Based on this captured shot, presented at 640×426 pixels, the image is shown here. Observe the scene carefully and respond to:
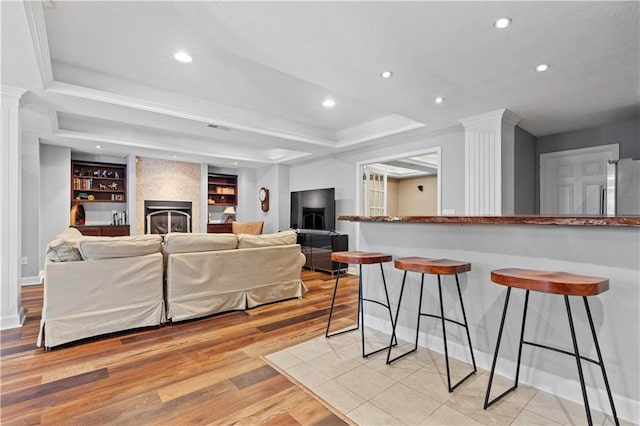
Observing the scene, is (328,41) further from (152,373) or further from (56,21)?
(152,373)

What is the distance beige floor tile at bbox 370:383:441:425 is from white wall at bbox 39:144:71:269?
643 centimetres

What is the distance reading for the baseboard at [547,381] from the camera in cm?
169

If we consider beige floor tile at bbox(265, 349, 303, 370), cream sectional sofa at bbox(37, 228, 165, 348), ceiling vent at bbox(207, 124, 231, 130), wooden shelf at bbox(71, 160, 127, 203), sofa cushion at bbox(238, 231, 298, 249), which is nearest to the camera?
beige floor tile at bbox(265, 349, 303, 370)

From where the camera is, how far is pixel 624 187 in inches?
136

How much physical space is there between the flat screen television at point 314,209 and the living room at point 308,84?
25 cm

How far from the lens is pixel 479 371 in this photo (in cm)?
220

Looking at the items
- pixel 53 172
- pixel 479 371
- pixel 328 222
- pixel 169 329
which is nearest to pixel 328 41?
pixel 479 371

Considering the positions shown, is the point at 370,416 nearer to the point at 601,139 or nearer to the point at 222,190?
the point at 601,139

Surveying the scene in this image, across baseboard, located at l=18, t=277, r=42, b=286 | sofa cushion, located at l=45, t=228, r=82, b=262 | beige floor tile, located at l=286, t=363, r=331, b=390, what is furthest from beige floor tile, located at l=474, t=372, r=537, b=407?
baseboard, located at l=18, t=277, r=42, b=286

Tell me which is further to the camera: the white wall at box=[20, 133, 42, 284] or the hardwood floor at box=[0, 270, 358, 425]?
the white wall at box=[20, 133, 42, 284]

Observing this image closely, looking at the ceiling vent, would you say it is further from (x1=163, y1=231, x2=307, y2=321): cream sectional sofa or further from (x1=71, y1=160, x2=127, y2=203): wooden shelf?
(x1=71, y1=160, x2=127, y2=203): wooden shelf

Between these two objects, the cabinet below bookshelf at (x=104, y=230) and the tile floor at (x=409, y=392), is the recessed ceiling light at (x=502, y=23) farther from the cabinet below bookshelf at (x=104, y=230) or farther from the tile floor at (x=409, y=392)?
the cabinet below bookshelf at (x=104, y=230)

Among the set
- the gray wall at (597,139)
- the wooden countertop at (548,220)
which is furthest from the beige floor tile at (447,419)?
the gray wall at (597,139)

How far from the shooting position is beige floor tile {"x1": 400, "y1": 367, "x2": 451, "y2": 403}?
1.92m
